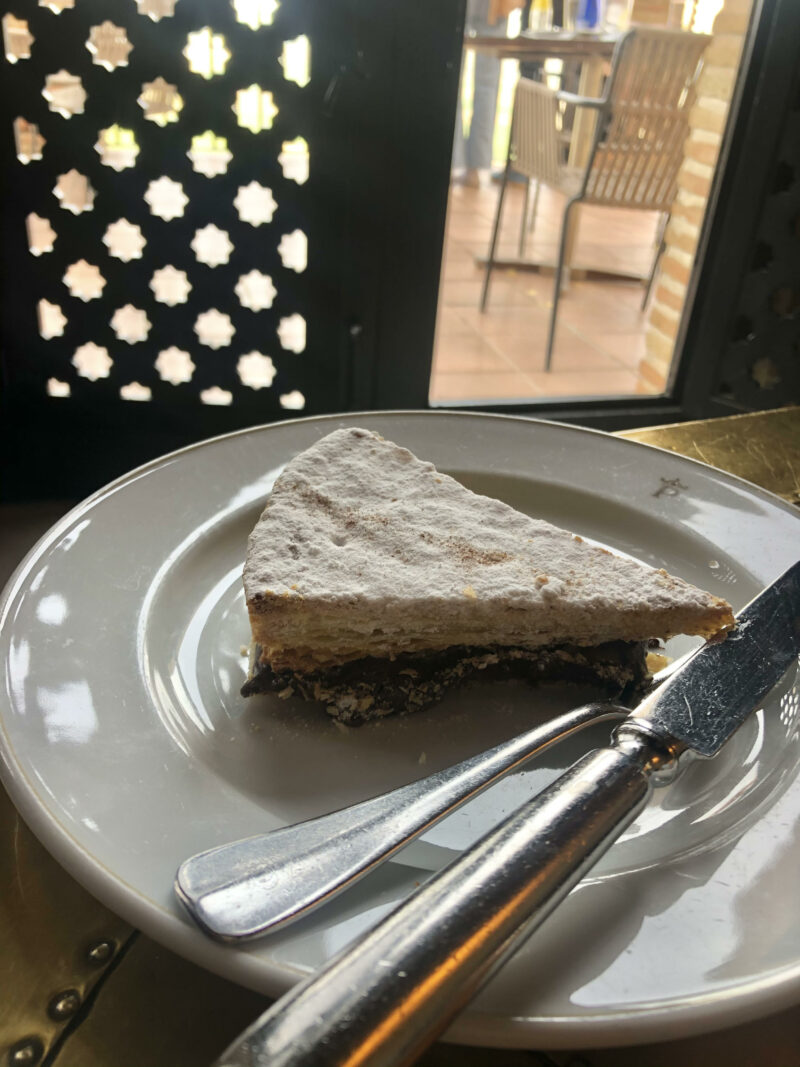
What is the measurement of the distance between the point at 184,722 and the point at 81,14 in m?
1.12

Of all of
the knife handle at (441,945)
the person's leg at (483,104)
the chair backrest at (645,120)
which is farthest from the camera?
the person's leg at (483,104)

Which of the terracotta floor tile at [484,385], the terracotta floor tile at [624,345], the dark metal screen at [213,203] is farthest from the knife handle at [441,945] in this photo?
the terracotta floor tile at [624,345]

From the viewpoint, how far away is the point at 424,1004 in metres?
0.35

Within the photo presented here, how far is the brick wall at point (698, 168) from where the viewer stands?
262 cm

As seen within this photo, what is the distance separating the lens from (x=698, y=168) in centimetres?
278

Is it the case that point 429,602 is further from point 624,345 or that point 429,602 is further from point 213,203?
point 624,345

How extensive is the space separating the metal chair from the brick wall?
0.62 feet

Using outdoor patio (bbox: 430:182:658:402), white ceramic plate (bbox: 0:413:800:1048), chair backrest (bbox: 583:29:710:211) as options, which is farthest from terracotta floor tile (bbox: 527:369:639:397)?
white ceramic plate (bbox: 0:413:800:1048)

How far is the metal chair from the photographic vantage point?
3.18m

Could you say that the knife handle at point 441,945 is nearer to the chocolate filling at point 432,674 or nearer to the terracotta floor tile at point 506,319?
the chocolate filling at point 432,674

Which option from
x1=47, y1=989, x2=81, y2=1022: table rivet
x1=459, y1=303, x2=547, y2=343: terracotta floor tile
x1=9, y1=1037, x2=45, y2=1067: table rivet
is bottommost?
x1=459, y1=303, x2=547, y2=343: terracotta floor tile

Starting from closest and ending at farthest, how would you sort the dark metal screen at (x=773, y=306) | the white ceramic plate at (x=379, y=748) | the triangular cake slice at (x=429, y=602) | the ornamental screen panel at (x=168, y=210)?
the white ceramic plate at (x=379, y=748) → the triangular cake slice at (x=429, y=602) → the ornamental screen panel at (x=168, y=210) → the dark metal screen at (x=773, y=306)

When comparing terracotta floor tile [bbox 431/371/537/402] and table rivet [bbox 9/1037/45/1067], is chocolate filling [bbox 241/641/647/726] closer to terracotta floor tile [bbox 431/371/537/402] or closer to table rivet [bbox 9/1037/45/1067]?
table rivet [bbox 9/1037/45/1067]

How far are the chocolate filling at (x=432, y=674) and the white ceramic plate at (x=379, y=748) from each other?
0.02 m
